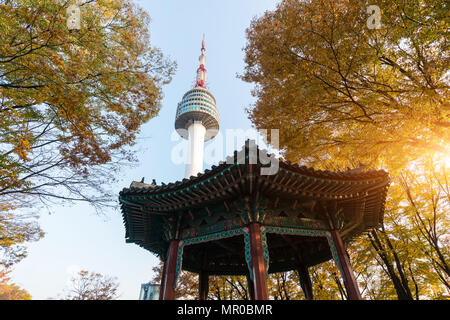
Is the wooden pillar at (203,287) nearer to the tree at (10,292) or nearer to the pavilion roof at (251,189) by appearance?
the pavilion roof at (251,189)

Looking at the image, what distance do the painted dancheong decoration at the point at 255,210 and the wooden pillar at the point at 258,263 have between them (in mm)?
20

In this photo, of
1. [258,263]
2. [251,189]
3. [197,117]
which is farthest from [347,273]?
[197,117]

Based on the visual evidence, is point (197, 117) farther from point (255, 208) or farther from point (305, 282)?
point (255, 208)

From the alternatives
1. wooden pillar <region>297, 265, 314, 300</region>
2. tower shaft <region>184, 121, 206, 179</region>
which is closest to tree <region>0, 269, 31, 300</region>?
tower shaft <region>184, 121, 206, 179</region>

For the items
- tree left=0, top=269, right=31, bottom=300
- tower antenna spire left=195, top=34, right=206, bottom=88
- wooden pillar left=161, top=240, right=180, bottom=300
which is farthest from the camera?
tower antenna spire left=195, top=34, right=206, bottom=88

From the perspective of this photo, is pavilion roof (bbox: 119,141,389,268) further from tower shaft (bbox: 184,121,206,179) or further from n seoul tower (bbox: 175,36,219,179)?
n seoul tower (bbox: 175,36,219,179)

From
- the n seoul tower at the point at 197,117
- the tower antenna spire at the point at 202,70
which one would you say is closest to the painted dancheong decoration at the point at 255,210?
the n seoul tower at the point at 197,117

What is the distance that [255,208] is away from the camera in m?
6.27

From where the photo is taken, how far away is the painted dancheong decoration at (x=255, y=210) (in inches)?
231

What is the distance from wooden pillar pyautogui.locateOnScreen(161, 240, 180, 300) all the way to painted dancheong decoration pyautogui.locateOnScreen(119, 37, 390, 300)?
0.03m

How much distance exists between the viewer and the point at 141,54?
23.4ft

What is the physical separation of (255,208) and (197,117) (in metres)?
45.6

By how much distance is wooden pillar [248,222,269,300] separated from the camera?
520cm

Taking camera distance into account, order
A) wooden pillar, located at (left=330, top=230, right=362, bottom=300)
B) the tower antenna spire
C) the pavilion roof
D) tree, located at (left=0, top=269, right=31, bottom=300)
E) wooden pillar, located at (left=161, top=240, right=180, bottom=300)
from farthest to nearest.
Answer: the tower antenna spire, tree, located at (left=0, top=269, right=31, bottom=300), wooden pillar, located at (left=161, top=240, right=180, bottom=300), wooden pillar, located at (left=330, top=230, right=362, bottom=300), the pavilion roof
